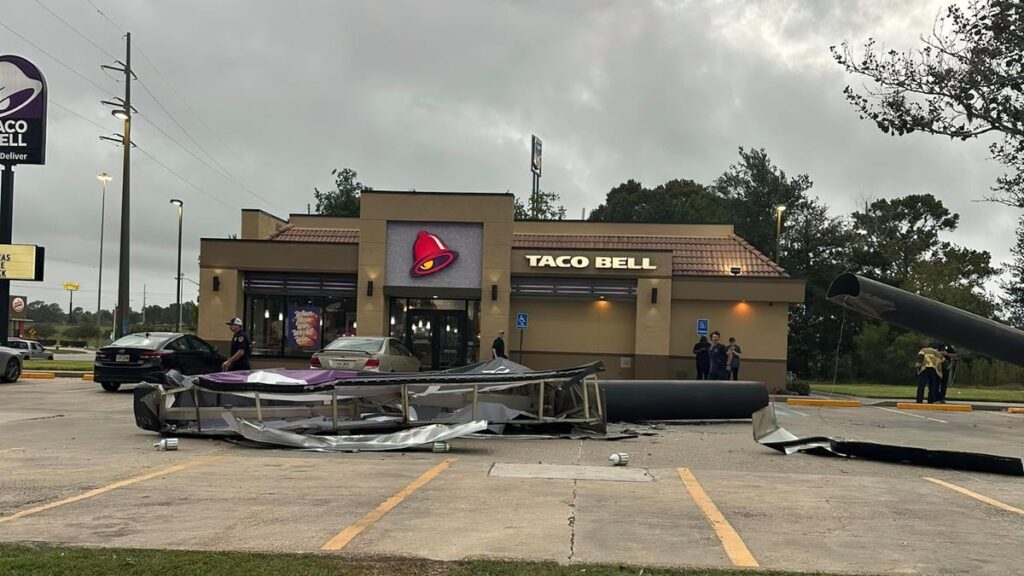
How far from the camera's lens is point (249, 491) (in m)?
6.68

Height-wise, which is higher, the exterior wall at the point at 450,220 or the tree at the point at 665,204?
the tree at the point at 665,204

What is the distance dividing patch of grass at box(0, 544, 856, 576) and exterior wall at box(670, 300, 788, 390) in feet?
66.2

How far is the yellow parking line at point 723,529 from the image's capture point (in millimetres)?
4719

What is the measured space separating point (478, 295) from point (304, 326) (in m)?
Result: 5.96

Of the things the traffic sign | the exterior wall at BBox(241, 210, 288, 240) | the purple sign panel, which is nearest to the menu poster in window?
the exterior wall at BBox(241, 210, 288, 240)

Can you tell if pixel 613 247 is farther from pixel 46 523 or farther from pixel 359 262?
pixel 46 523

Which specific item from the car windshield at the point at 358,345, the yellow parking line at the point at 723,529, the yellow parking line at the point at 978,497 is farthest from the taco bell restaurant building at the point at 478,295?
the yellow parking line at the point at 723,529

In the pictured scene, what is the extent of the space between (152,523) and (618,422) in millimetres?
9311

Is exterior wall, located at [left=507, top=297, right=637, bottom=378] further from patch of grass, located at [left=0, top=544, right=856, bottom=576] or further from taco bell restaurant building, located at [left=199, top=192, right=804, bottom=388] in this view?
patch of grass, located at [left=0, top=544, right=856, bottom=576]

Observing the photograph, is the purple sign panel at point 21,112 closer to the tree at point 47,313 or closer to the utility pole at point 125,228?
the utility pole at point 125,228

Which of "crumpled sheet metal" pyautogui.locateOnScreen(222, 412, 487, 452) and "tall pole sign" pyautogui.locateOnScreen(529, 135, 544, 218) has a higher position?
"tall pole sign" pyautogui.locateOnScreen(529, 135, 544, 218)

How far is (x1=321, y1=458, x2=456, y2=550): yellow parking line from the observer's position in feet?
16.2

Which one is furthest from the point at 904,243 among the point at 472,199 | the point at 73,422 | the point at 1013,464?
Result: the point at 73,422

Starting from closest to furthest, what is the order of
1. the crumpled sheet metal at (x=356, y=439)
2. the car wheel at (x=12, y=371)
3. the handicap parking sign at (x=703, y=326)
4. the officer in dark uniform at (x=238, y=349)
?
the crumpled sheet metal at (x=356, y=439), the officer in dark uniform at (x=238, y=349), the car wheel at (x=12, y=371), the handicap parking sign at (x=703, y=326)
